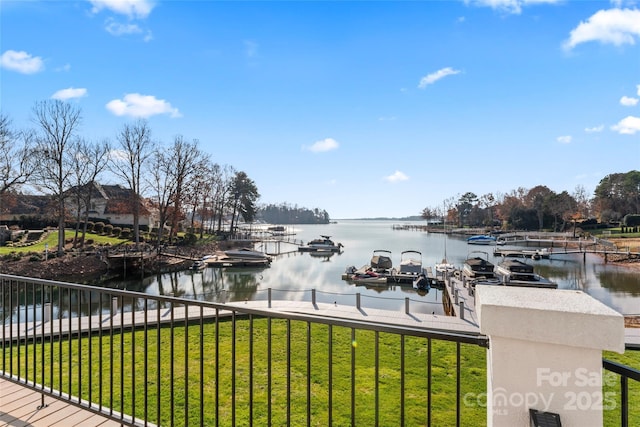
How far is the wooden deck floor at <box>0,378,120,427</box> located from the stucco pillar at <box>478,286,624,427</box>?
2461 mm

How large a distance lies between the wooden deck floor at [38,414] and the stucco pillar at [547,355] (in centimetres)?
246

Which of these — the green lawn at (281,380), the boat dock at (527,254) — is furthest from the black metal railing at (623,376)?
the boat dock at (527,254)

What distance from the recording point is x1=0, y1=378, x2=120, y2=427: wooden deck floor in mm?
2375

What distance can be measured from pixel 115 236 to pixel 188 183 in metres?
8.77

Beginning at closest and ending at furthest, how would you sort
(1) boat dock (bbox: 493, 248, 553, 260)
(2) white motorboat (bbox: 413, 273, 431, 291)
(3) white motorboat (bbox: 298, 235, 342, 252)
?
(2) white motorboat (bbox: 413, 273, 431, 291), (1) boat dock (bbox: 493, 248, 553, 260), (3) white motorboat (bbox: 298, 235, 342, 252)

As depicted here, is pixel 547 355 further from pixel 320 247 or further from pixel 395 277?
pixel 320 247

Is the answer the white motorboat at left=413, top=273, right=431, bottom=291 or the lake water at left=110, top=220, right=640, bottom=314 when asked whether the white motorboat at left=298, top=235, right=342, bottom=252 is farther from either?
the white motorboat at left=413, top=273, right=431, bottom=291

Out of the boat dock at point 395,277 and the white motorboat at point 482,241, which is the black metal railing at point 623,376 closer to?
the boat dock at point 395,277

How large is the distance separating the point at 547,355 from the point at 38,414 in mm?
3357

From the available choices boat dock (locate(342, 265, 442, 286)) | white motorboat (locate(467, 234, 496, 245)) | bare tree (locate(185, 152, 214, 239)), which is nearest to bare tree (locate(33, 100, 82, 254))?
bare tree (locate(185, 152, 214, 239))

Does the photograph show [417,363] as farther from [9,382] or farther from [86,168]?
[86,168]

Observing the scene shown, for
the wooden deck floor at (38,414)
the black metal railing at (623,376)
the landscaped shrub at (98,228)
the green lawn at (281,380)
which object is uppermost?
the black metal railing at (623,376)

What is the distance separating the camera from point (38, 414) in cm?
249

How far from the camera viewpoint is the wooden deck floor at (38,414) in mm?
2375
